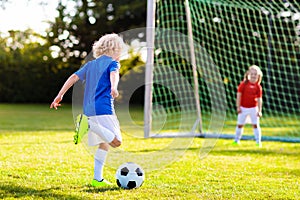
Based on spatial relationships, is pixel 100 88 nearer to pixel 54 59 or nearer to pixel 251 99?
pixel 251 99

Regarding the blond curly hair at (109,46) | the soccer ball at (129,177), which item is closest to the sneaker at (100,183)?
the soccer ball at (129,177)

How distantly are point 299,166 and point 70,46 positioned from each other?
63.3 feet

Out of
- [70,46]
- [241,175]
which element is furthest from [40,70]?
[241,175]

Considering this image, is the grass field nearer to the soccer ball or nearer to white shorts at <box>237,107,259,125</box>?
the soccer ball

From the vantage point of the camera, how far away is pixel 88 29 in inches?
912

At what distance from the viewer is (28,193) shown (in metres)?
3.78

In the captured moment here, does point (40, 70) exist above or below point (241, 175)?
above

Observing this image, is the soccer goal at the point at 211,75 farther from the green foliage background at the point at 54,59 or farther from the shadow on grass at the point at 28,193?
the green foliage background at the point at 54,59

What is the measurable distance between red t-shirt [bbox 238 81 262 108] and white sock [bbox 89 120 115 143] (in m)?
4.15

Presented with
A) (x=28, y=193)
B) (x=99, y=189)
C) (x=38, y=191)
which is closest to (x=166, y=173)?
(x=99, y=189)

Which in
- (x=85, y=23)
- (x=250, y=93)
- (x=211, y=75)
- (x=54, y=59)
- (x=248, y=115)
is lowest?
(x=248, y=115)

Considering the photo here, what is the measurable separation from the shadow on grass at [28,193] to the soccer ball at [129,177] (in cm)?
50

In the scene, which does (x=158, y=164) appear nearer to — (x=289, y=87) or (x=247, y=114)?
(x=247, y=114)

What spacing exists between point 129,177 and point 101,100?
26.7 inches
